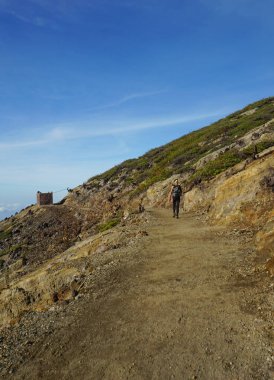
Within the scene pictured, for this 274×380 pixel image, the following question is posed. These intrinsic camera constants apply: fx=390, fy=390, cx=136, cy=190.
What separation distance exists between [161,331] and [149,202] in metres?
28.8

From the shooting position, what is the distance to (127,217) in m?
29.4

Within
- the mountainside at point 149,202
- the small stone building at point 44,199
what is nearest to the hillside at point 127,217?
the mountainside at point 149,202

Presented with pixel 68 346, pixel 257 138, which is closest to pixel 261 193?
pixel 68 346

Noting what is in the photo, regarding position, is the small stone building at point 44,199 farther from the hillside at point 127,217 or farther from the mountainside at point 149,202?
the hillside at point 127,217

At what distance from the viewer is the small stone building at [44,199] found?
65.7 meters

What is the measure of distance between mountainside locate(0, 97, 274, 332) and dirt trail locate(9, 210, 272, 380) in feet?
7.36

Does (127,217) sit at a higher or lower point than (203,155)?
lower

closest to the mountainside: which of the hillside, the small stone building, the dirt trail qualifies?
the hillside

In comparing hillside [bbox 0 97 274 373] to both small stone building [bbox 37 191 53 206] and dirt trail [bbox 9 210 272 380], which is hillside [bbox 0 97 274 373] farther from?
small stone building [bbox 37 191 53 206]

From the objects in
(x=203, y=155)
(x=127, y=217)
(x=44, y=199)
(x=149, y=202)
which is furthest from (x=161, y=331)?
(x=44, y=199)

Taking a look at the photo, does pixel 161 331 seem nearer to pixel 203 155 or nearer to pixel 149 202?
pixel 149 202

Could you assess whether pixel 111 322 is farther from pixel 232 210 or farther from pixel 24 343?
pixel 232 210

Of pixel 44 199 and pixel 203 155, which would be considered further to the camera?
pixel 44 199

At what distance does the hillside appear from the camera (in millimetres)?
15727
